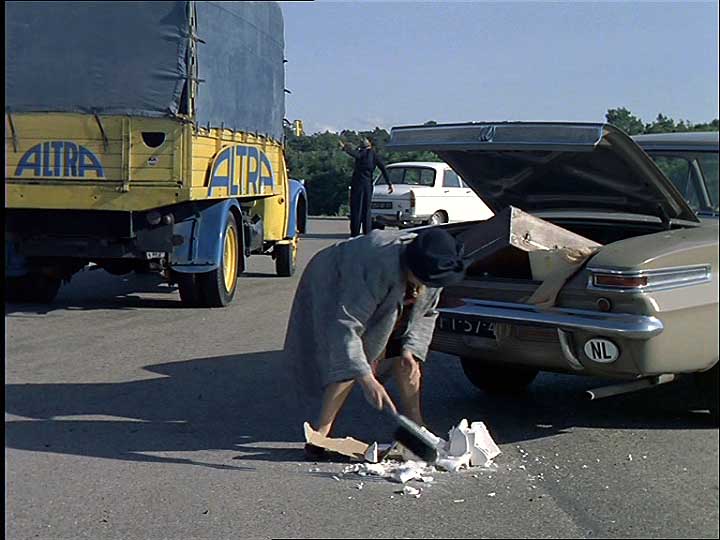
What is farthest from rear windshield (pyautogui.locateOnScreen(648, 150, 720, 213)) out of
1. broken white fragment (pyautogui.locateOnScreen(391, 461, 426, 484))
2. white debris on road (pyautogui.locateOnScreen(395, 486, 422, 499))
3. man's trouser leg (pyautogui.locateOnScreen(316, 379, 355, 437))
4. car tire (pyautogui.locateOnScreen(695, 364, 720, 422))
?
broken white fragment (pyautogui.locateOnScreen(391, 461, 426, 484))

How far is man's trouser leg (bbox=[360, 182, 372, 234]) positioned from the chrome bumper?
0.65m

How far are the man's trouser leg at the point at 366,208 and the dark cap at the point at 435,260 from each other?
667 mm

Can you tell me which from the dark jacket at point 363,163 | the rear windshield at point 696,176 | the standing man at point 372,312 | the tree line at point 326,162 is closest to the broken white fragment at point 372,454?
the standing man at point 372,312

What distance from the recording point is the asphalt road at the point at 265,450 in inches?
79.5

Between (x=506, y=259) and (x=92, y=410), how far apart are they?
297 cm

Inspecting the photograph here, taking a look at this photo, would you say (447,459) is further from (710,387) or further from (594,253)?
(710,387)

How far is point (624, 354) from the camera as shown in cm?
243

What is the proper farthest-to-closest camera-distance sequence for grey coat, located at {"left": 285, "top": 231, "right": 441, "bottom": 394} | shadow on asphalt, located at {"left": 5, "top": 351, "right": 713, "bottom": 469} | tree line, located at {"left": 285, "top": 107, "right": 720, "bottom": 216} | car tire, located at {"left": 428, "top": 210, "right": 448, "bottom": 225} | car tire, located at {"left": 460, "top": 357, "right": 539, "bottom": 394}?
car tire, located at {"left": 460, "top": 357, "right": 539, "bottom": 394}
shadow on asphalt, located at {"left": 5, "top": 351, "right": 713, "bottom": 469}
car tire, located at {"left": 428, "top": 210, "right": 448, "bottom": 225}
grey coat, located at {"left": 285, "top": 231, "right": 441, "bottom": 394}
tree line, located at {"left": 285, "top": 107, "right": 720, "bottom": 216}

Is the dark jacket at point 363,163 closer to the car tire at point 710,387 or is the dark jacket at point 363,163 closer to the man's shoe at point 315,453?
the car tire at point 710,387

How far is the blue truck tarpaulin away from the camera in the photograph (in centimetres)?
146

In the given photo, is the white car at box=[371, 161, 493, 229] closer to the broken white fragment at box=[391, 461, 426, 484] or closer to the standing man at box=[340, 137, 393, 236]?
the standing man at box=[340, 137, 393, 236]

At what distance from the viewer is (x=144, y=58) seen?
1.65 meters

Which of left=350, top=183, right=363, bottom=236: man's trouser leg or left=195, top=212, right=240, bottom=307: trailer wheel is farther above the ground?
left=350, top=183, right=363, bottom=236: man's trouser leg

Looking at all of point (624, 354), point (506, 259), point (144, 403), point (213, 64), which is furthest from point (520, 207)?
point (144, 403)
